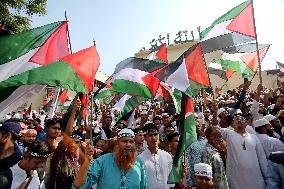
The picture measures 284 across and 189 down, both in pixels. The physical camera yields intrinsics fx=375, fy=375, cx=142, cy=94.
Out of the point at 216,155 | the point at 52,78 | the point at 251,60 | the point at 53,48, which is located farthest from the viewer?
the point at 251,60

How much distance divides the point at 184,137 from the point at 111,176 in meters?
1.31

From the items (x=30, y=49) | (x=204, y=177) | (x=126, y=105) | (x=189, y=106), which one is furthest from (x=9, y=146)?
(x=126, y=105)

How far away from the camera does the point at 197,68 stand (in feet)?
21.1

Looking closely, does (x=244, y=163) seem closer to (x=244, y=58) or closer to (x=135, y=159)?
(x=135, y=159)

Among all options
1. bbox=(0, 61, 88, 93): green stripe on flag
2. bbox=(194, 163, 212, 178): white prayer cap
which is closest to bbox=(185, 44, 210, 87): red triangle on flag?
bbox=(0, 61, 88, 93): green stripe on flag

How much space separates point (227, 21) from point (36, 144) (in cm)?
529

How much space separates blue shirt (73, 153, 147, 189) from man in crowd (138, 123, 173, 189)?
0.90 metres

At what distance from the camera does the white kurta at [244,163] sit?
Answer: 216 inches

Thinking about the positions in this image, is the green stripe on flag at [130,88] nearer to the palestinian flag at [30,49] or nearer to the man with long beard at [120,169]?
the palestinian flag at [30,49]

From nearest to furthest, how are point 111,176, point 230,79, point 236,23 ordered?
1. point 111,176
2. point 236,23
3. point 230,79

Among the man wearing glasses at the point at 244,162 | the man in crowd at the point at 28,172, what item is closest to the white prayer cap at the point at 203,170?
the man wearing glasses at the point at 244,162

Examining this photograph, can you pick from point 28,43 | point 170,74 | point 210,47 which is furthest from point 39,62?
point 210,47

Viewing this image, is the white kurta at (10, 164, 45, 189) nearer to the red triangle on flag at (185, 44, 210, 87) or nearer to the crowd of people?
the crowd of people

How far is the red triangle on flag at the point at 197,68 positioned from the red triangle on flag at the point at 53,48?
2143 millimetres
